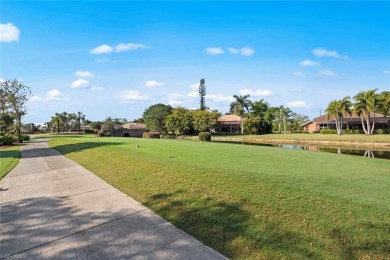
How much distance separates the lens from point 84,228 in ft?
19.0

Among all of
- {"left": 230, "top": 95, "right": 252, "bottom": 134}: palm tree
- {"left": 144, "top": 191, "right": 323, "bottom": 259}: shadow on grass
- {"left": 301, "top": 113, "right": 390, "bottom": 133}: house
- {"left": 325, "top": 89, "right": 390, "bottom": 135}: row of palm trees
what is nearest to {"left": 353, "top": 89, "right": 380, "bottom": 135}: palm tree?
{"left": 325, "top": 89, "right": 390, "bottom": 135}: row of palm trees

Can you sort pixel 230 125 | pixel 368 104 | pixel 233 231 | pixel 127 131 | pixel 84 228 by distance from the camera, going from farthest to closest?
pixel 230 125 → pixel 127 131 → pixel 368 104 → pixel 84 228 → pixel 233 231

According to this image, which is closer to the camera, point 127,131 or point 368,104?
point 368,104

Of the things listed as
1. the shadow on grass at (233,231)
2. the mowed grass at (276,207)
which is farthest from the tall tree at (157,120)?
the shadow on grass at (233,231)

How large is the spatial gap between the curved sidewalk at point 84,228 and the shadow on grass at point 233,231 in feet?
0.85

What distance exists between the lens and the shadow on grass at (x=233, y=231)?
15.3 ft

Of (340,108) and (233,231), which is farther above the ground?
(340,108)

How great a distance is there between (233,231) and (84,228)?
299cm

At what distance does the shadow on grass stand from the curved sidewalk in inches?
10.2

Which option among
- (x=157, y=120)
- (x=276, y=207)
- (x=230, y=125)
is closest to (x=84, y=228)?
(x=276, y=207)

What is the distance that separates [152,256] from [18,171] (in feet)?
34.0

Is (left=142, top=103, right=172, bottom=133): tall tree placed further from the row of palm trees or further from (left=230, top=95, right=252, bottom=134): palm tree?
the row of palm trees

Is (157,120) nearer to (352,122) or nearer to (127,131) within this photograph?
(127,131)

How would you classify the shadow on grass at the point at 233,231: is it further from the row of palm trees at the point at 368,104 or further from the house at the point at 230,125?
the house at the point at 230,125
